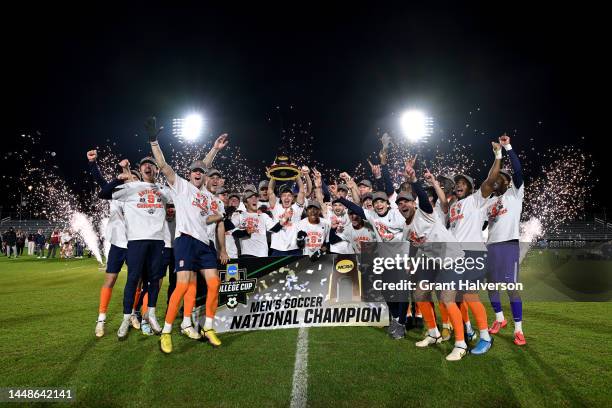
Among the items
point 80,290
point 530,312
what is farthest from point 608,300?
point 80,290

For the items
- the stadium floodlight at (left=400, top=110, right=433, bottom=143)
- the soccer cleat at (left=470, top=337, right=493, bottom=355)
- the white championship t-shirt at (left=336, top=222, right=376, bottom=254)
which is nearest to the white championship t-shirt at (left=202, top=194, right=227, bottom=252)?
the white championship t-shirt at (left=336, top=222, right=376, bottom=254)

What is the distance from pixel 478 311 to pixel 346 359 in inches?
78.9

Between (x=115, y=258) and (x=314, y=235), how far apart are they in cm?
360

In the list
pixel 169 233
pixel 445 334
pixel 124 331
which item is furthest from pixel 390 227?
pixel 124 331

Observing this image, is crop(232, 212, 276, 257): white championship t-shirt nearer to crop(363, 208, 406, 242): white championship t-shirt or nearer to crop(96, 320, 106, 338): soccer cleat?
crop(363, 208, 406, 242): white championship t-shirt

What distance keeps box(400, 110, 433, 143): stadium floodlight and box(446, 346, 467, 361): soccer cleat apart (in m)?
33.2

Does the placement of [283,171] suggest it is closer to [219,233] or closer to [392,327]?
[219,233]

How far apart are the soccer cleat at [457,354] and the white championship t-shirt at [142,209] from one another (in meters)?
4.63

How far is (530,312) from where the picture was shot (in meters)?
8.55

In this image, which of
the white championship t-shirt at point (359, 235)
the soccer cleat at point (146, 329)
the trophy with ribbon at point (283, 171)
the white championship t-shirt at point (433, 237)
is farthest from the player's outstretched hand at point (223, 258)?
the trophy with ribbon at point (283, 171)

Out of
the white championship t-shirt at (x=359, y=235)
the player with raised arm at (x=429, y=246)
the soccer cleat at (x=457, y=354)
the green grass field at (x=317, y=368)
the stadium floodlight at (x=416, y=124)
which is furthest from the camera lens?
the stadium floodlight at (x=416, y=124)

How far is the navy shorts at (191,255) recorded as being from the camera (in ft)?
19.2

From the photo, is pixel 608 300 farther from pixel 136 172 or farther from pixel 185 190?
pixel 136 172

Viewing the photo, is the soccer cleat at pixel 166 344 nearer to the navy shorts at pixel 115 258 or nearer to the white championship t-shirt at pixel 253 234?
the navy shorts at pixel 115 258
